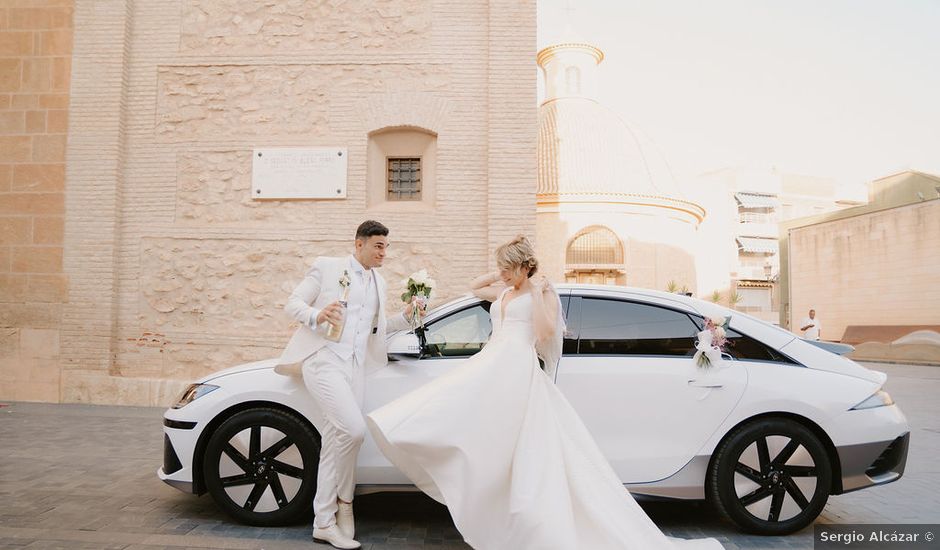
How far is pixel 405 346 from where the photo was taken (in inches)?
176

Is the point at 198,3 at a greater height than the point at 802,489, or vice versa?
the point at 198,3

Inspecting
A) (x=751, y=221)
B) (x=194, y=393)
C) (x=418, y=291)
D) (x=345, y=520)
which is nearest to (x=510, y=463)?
(x=345, y=520)

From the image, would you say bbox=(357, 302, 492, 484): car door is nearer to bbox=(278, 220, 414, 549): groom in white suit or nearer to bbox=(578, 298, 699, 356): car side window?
bbox=(278, 220, 414, 549): groom in white suit

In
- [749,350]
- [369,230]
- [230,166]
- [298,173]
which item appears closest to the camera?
[369,230]

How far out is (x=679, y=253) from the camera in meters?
34.8

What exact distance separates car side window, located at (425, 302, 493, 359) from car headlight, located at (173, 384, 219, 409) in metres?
1.64

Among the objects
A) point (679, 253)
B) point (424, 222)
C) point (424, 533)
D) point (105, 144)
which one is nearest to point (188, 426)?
point (424, 533)

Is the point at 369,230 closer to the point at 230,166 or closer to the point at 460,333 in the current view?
the point at 460,333

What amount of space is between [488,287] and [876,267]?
30.8 m

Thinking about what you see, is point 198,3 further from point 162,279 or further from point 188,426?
point 188,426

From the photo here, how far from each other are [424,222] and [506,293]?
22.6 ft

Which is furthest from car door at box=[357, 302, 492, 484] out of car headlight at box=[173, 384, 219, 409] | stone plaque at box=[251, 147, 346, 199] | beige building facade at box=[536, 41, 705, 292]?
beige building facade at box=[536, 41, 705, 292]

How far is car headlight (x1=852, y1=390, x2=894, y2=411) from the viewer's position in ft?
14.2

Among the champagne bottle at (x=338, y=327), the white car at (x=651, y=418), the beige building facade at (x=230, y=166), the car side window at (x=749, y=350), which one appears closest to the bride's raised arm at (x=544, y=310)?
the white car at (x=651, y=418)
